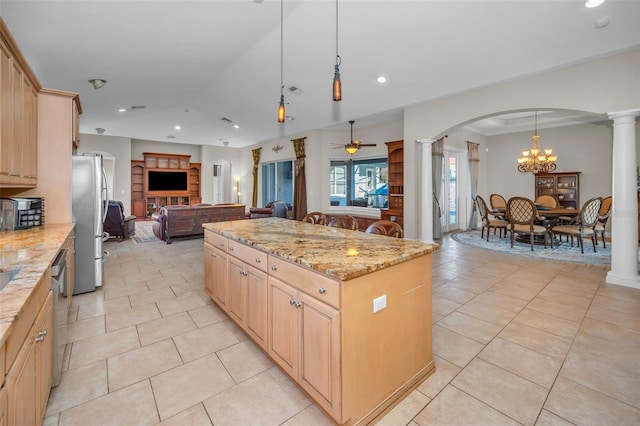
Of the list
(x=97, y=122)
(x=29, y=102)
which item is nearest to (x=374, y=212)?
(x=29, y=102)

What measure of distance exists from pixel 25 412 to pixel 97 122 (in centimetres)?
931

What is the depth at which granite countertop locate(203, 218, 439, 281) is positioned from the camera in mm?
1603

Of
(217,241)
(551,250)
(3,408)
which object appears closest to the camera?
(3,408)

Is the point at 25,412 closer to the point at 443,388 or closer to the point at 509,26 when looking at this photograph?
the point at 443,388

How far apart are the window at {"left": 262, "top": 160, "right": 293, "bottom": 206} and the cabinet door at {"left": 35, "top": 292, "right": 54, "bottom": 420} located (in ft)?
25.9

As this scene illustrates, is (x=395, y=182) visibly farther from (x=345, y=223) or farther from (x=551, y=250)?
(x=345, y=223)

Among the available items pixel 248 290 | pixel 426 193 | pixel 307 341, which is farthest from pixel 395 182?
pixel 307 341

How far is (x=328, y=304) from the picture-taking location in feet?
5.14

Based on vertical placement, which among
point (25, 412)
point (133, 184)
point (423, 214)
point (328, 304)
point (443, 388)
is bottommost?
point (443, 388)

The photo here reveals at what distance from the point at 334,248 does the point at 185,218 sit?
5.98 m

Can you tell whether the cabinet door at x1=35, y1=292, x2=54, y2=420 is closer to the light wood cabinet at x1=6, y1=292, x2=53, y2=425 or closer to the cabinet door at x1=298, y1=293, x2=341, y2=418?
→ the light wood cabinet at x1=6, y1=292, x2=53, y2=425

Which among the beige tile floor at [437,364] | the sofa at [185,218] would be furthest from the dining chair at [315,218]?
the sofa at [185,218]

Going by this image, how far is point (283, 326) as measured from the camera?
6.36 ft

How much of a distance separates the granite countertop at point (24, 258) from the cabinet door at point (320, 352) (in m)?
1.21
